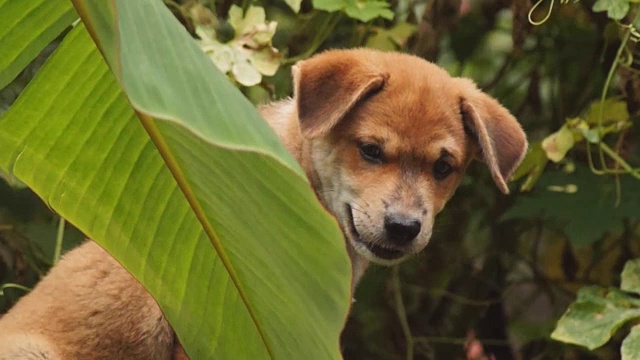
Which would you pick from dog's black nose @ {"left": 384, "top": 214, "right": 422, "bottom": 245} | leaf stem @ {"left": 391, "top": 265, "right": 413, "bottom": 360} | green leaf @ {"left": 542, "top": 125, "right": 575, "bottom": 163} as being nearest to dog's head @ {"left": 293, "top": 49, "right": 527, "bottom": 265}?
dog's black nose @ {"left": 384, "top": 214, "right": 422, "bottom": 245}

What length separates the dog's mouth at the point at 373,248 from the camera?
9.13 feet

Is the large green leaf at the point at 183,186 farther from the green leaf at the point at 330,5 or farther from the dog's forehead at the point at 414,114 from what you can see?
the green leaf at the point at 330,5

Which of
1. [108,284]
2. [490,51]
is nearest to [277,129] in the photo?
[108,284]

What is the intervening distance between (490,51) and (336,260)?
282 centimetres

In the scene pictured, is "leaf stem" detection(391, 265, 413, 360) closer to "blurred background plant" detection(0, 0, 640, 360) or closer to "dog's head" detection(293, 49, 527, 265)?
"blurred background plant" detection(0, 0, 640, 360)

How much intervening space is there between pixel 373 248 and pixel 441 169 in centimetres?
27

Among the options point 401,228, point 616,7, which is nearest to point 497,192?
point 616,7

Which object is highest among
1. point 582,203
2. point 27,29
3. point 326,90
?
point 27,29

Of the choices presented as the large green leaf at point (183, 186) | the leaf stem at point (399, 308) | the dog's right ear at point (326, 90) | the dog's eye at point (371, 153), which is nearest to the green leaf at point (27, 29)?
the large green leaf at point (183, 186)

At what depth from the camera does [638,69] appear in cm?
342

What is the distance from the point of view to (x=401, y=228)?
8.88 feet

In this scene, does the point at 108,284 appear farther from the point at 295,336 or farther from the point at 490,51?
the point at 490,51

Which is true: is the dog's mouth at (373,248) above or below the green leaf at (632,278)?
above

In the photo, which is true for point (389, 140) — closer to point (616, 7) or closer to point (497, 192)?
Answer: point (616, 7)
